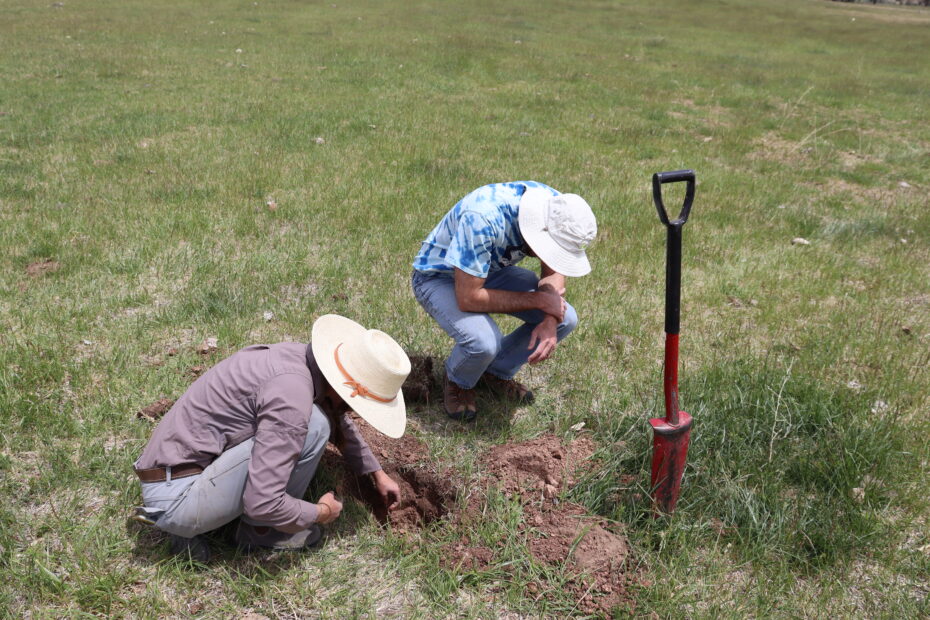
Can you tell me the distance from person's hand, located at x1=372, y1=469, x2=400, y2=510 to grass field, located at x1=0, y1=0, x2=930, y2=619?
136 millimetres

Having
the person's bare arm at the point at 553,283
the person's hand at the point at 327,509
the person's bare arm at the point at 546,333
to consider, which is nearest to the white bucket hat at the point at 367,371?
the person's hand at the point at 327,509

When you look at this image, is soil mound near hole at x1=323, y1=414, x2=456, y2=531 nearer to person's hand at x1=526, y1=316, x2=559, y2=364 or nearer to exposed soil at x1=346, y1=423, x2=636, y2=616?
exposed soil at x1=346, y1=423, x2=636, y2=616

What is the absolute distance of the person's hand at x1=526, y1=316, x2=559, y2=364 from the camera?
3633mm

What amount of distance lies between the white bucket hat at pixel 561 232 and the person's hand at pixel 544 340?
488 millimetres

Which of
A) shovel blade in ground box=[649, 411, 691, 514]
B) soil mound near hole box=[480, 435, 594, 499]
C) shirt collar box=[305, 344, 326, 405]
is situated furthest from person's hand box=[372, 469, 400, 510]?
shovel blade in ground box=[649, 411, 691, 514]

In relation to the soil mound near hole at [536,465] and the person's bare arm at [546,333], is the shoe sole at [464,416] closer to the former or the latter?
the soil mound near hole at [536,465]

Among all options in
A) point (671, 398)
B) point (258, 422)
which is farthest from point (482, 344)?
point (258, 422)

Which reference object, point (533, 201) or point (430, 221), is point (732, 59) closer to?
point (430, 221)

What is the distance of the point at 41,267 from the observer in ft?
17.4

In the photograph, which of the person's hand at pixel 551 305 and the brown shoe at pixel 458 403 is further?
the brown shoe at pixel 458 403

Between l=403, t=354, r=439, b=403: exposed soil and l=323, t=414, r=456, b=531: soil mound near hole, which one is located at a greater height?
l=403, t=354, r=439, b=403: exposed soil

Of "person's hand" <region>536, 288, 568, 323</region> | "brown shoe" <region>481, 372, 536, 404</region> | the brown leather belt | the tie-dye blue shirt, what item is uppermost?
the tie-dye blue shirt

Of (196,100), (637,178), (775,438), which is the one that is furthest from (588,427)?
(196,100)

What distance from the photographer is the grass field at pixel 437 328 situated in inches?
114
